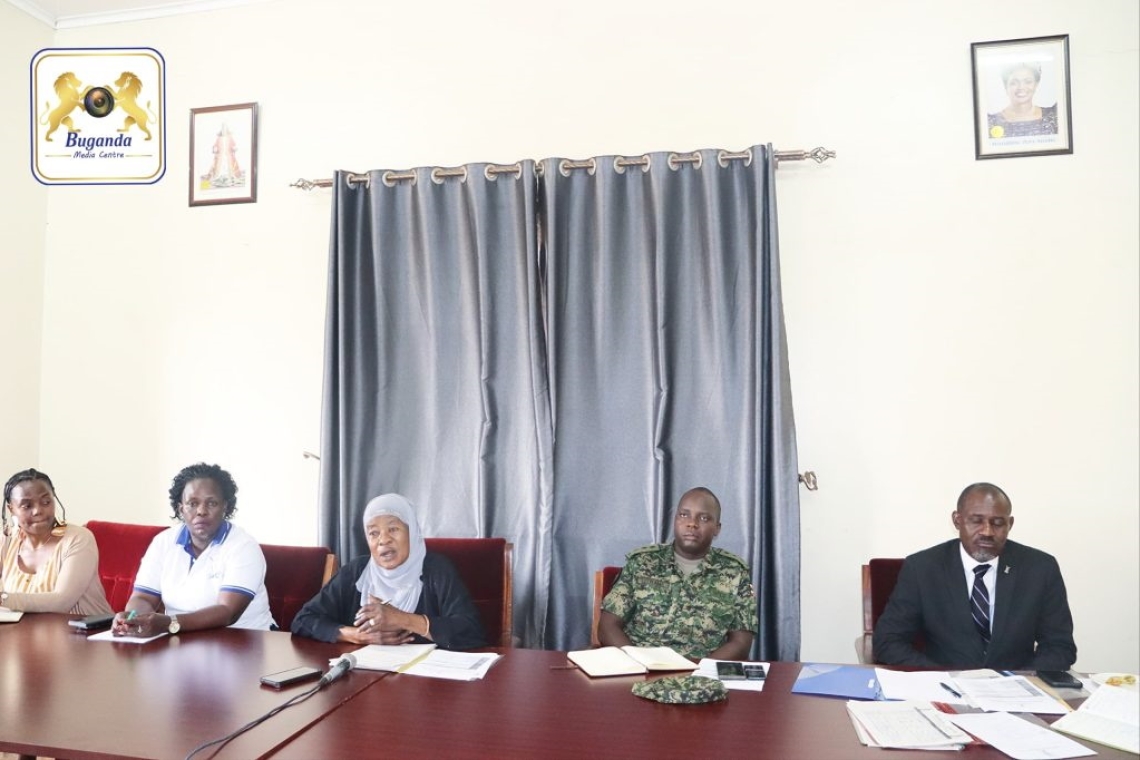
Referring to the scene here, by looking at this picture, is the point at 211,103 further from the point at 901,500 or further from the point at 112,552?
the point at 901,500

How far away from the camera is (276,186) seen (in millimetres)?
4023

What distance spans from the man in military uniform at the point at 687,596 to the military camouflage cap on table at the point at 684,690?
30.7 inches

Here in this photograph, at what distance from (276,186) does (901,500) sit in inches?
119

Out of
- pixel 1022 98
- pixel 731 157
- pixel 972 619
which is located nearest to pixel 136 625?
pixel 972 619

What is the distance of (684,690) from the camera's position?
1.92m

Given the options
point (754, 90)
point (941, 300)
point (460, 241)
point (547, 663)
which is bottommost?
point (547, 663)

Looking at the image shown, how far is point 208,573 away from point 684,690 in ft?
5.67

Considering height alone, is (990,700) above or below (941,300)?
below

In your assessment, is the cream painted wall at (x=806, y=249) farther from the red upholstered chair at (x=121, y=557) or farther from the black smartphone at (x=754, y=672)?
the black smartphone at (x=754, y=672)

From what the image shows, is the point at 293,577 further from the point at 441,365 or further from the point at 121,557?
the point at 441,365

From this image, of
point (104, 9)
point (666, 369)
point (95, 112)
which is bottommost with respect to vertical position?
point (666, 369)

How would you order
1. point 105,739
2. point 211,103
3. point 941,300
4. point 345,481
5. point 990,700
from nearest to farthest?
point 105,739
point 990,700
point 941,300
point 345,481
point 211,103

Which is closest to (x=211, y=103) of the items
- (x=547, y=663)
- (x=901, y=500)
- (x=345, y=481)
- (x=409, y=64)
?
(x=409, y=64)

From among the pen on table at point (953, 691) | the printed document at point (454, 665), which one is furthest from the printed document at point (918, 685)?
the printed document at point (454, 665)
